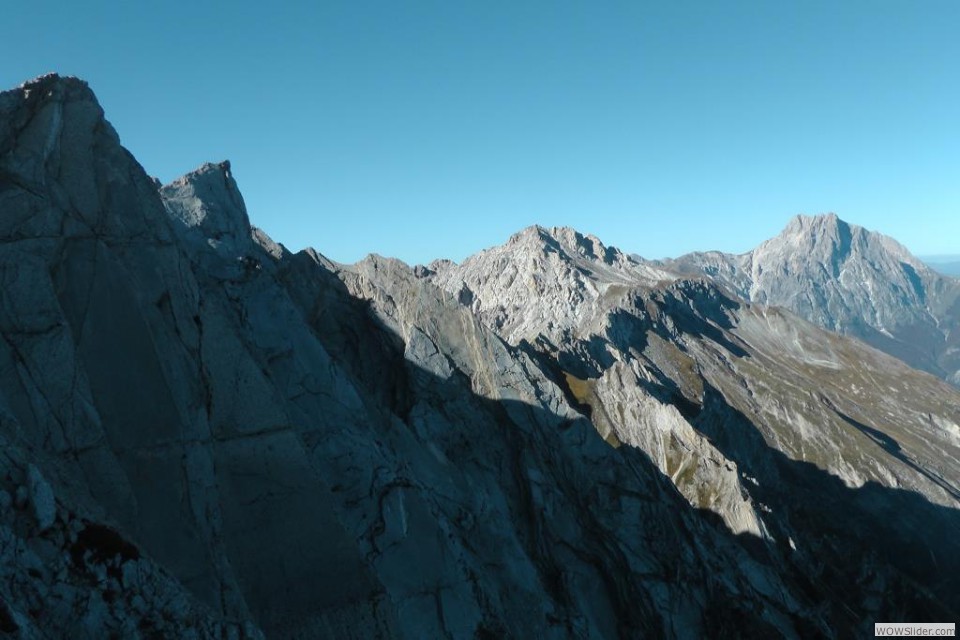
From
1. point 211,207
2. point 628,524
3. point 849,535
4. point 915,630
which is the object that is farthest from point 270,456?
point 849,535

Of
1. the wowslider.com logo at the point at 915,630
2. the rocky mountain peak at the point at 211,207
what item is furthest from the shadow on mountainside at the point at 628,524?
the rocky mountain peak at the point at 211,207

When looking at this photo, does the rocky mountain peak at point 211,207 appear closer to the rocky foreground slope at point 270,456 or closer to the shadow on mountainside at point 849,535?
the rocky foreground slope at point 270,456

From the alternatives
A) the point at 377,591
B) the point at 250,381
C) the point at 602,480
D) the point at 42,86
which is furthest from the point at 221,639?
the point at 602,480

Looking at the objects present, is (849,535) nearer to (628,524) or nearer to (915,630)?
(915,630)

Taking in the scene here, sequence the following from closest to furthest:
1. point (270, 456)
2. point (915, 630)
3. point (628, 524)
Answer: point (270, 456), point (628, 524), point (915, 630)

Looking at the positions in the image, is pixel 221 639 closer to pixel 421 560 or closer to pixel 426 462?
pixel 421 560

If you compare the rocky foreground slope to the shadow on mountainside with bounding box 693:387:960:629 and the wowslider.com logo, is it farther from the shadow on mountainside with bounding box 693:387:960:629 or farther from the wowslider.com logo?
the wowslider.com logo

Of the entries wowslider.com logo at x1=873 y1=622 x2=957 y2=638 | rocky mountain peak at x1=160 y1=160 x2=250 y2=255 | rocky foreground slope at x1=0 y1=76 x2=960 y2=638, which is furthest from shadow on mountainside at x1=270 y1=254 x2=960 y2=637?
rocky mountain peak at x1=160 y1=160 x2=250 y2=255
